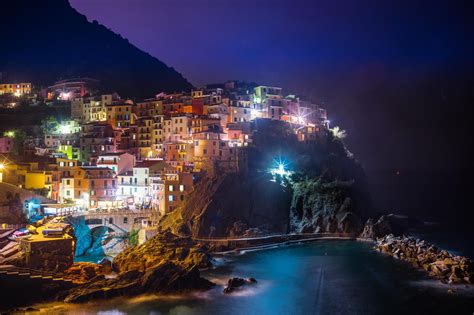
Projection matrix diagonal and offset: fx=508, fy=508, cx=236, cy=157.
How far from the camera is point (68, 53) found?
131 m

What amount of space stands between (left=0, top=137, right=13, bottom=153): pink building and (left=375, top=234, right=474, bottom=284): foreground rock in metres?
44.6

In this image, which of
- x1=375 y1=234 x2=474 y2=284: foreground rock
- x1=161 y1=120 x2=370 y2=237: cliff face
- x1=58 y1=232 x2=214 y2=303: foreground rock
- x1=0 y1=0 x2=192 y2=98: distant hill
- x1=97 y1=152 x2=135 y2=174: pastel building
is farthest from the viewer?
x1=0 y1=0 x2=192 y2=98: distant hill

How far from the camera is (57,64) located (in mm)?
122062

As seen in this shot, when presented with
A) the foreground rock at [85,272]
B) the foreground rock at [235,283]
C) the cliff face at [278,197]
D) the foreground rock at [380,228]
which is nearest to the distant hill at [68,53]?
the cliff face at [278,197]

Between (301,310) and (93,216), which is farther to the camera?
(93,216)

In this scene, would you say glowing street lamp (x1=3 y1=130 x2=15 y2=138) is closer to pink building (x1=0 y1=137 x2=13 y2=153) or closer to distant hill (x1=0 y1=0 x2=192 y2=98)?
pink building (x1=0 y1=137 x2=13 y2=153)

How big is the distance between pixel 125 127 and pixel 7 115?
1834 cm

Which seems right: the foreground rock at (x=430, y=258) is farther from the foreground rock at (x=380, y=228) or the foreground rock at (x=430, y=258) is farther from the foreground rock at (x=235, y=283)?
the foreground rock at (x=235, y=283)

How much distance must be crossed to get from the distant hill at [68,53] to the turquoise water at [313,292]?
61944mm

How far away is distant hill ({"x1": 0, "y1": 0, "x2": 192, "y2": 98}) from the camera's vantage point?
364 feet

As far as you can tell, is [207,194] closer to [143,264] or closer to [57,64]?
[143,264]

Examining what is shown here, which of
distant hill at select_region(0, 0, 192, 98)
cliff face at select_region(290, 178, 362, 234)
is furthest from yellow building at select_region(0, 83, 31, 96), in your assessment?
cliff face at select_region(290, 178, 362, 234)

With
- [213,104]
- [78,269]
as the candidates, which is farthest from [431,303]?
[213,104]

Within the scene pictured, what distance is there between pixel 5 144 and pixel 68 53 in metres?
75.3
